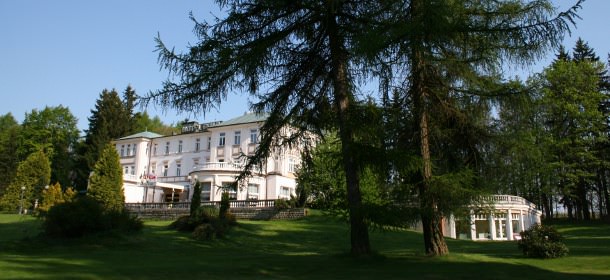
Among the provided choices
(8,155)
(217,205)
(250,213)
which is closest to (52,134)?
(8,155)

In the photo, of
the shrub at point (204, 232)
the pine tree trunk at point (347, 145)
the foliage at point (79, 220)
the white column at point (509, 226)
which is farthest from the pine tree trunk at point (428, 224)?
the white column at point (509, 226)

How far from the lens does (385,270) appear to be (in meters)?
11.4

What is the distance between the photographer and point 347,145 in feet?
40.6

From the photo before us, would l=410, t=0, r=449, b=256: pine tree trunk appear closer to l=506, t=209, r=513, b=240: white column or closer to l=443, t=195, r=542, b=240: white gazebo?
l=443, t=195, r=542, b=240: white gazebo

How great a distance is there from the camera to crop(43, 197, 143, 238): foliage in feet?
63.8

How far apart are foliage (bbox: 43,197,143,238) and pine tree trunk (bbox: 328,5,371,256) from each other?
11862mm

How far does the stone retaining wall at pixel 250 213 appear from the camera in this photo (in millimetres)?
35625

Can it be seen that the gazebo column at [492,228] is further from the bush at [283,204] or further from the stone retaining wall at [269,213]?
the bush at [283,204]

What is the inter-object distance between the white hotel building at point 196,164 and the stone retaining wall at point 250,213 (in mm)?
5869

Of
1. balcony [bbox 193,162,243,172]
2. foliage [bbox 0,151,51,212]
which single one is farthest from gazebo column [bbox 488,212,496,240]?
foliage [bbox 0,151,51,212]

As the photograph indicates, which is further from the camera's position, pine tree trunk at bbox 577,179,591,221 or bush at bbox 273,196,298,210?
pine tree trunk at bbox 577,179,591,221

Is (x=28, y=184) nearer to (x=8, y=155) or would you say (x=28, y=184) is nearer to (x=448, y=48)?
(x=8, y=155)

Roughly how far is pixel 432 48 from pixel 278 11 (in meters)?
4.29

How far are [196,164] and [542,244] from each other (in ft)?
142
